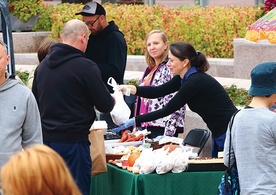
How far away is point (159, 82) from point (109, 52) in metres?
0.82

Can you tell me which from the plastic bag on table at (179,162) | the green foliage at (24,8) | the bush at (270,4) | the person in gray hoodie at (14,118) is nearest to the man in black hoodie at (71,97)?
the plastic bag on table at (179,162)

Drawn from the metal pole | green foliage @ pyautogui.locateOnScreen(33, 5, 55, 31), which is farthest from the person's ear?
green foliage @ pyautogui.locateOnScreen(33, 5, 55, 31)

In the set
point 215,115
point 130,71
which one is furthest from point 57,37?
point 215,115

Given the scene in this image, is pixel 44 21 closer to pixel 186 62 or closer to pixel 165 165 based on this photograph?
pixel 186 62

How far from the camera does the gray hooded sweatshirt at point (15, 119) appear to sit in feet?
17.3

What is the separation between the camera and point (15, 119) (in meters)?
5.26

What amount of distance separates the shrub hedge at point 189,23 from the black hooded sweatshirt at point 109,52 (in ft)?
19.0

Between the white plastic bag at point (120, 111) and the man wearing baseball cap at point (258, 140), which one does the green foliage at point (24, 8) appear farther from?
the man wearing baseball cap at point (258, 140)

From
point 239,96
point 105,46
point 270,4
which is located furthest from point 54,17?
point 105,46

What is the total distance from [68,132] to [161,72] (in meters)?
1.82

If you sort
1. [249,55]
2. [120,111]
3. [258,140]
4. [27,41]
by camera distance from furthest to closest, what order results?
[27,41] → [249,55] → [120,111] → [258,140]

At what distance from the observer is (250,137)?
5180 millimetres

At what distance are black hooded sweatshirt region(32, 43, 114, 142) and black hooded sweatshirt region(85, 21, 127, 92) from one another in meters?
1.91

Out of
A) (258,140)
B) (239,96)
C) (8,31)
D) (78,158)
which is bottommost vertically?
(239,96)
